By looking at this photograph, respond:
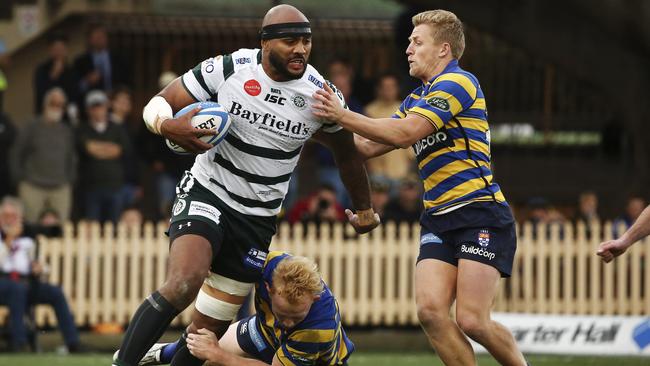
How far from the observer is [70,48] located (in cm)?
1806

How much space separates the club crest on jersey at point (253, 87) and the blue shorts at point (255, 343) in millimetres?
1444

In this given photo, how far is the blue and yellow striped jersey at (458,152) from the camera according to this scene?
7.81 m

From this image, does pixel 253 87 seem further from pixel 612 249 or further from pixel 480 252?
pixel 612 249

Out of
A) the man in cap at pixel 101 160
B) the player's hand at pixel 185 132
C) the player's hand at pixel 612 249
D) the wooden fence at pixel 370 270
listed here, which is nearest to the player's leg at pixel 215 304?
the player's hand at pixel 185 132

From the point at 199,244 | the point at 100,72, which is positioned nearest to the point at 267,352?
the point at 199,244

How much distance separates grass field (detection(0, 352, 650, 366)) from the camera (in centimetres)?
1170

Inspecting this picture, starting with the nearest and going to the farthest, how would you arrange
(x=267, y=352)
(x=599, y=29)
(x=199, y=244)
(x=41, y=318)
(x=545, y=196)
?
(x=199, y=244) → (x=267, y=352) → (x=41, y=318) → (x=599, y=29) → (x=545, y=196)

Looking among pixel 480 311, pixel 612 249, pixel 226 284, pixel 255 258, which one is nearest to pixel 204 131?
pixel 255 258

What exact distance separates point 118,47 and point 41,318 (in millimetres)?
4812

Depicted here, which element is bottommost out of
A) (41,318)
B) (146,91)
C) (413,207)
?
(41,318)

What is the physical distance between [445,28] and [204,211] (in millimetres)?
1733

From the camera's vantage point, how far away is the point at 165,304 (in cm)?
749

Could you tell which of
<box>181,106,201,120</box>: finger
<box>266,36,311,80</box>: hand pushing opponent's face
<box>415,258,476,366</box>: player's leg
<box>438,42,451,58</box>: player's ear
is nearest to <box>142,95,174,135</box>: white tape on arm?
<box>181,106,201,120</box>: finger

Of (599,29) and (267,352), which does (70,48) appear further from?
(267,352)
